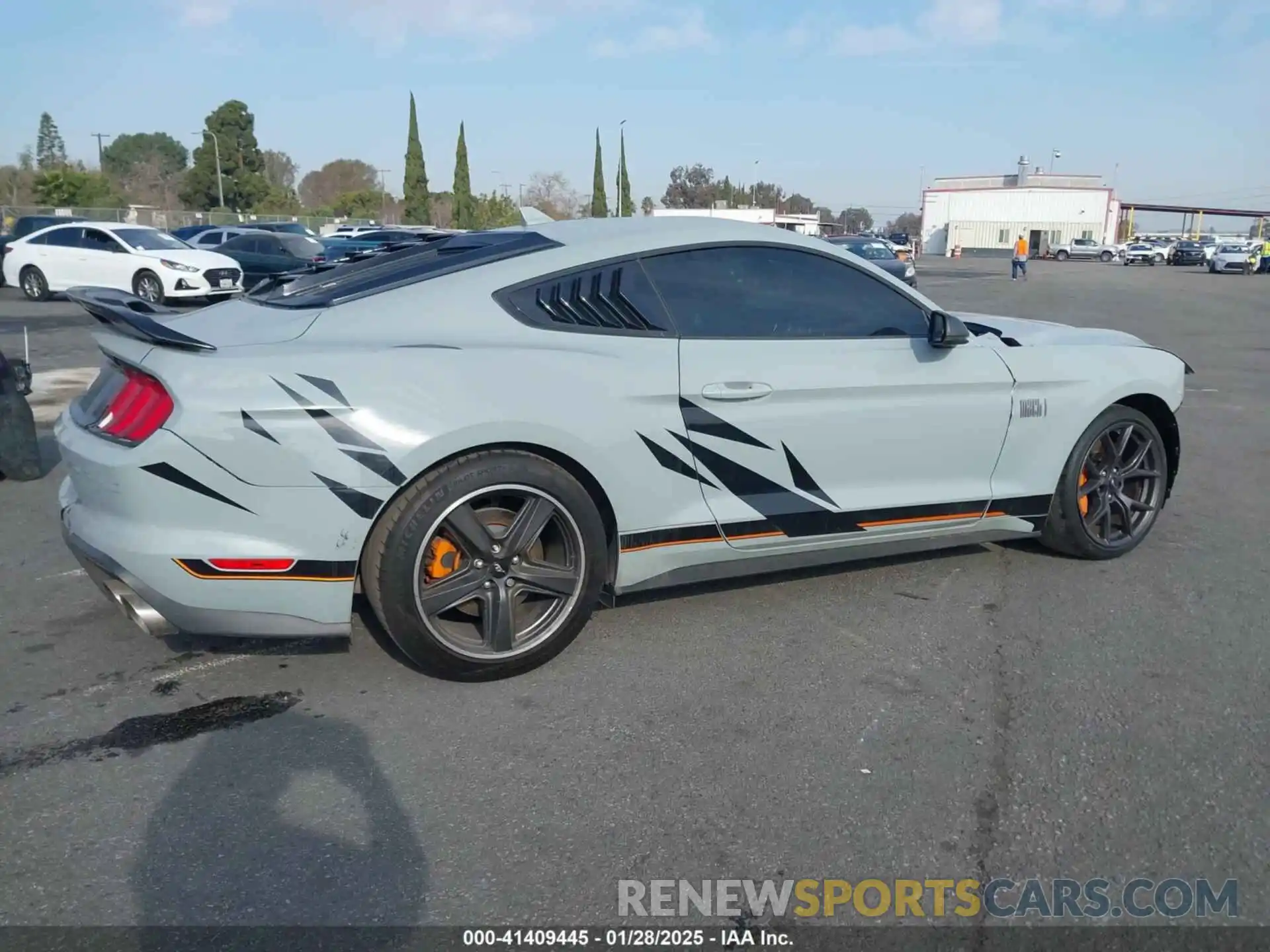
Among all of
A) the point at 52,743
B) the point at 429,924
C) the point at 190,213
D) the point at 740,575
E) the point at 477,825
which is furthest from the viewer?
the point at 190,213

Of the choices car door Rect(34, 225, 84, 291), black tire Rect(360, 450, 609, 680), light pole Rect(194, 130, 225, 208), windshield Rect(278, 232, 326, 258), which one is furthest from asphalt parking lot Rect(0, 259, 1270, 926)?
light pole Rect(194, 130, 225, 208)

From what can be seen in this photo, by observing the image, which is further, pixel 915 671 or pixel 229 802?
A: pixel 915 671

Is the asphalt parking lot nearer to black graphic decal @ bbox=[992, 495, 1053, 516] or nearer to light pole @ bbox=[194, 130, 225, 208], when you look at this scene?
black graphic decal @ bbox=[992, 495, 1053, 516]

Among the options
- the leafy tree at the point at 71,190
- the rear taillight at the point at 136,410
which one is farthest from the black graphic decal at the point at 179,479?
the leafy tree at the point at 71,190

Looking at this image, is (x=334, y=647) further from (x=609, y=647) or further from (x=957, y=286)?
(x=957, y=286)

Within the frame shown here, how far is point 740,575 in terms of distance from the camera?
4.14 m

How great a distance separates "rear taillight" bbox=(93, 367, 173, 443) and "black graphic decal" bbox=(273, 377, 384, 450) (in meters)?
0.38

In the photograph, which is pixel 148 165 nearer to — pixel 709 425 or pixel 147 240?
pixel 147 240

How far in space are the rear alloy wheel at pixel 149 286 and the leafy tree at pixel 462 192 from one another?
43073 mm

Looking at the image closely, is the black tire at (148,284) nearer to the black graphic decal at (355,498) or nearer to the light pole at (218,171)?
the black graphic decal at (355,498)

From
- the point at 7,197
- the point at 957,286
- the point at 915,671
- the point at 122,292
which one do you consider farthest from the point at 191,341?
the point at 7,197

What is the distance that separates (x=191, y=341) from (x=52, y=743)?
52.2 inches

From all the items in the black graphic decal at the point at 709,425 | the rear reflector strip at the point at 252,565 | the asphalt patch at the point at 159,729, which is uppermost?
the black graphic decal at the point at 709,425

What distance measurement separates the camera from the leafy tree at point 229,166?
68438 millimetres
